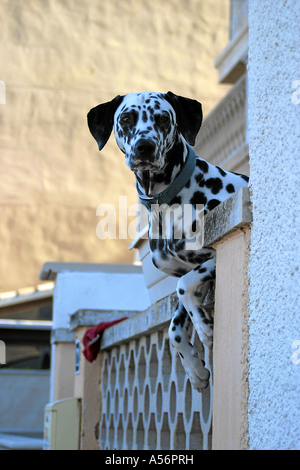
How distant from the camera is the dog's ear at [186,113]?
332 cm

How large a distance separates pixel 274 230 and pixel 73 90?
15.0m

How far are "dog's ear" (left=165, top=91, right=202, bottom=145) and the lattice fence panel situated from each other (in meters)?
0.89

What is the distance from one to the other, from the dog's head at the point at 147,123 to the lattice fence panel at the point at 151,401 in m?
0.76

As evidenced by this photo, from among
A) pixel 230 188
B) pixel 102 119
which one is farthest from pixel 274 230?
pixel 102 119

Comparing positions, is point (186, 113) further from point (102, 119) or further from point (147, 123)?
point (102, 119)

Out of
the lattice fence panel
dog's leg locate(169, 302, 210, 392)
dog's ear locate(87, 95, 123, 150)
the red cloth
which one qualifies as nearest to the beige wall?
the red cloth

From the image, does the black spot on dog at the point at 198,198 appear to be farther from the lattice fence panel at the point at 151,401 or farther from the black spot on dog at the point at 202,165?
the lattice fence panel at the point at 151,401

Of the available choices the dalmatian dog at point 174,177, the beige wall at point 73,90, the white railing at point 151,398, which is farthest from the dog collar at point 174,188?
the beige wall at point 73,90

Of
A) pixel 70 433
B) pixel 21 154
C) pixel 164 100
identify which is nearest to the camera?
pixel 164 100

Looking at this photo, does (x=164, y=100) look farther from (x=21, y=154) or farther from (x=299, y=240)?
(x=21, y=154)

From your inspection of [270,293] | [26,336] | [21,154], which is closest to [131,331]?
[270,293]

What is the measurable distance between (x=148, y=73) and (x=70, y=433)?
1232 centimetres

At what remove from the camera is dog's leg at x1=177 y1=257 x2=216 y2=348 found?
2.83 metres
